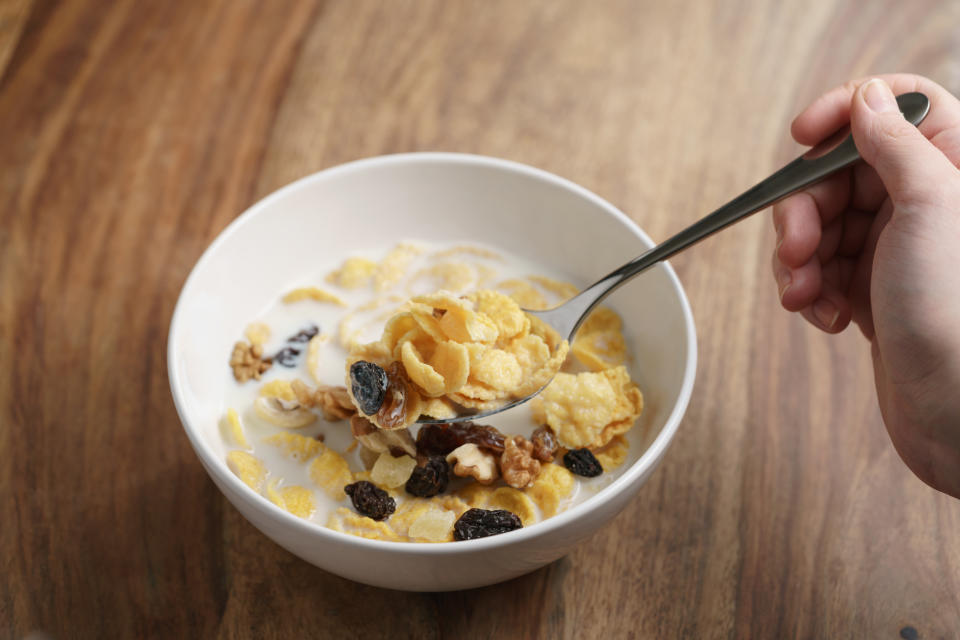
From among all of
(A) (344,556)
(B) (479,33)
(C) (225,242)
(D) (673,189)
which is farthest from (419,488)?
(B) (479,33)

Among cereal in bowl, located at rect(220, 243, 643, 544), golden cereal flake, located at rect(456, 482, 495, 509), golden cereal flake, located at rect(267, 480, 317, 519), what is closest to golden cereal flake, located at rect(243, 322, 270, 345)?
cereal in bowl, located at rect(220, 243, 643, 544)

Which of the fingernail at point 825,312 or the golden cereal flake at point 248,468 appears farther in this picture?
the fingernail at point 825,312

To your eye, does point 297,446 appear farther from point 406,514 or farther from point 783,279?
point 783,279

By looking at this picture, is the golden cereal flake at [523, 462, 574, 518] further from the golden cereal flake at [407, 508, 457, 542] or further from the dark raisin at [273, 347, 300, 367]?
the dark raisin at [273, 347, 300, 367]

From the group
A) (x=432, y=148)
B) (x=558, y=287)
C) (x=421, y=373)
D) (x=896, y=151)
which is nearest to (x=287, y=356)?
(x=421, y=373)

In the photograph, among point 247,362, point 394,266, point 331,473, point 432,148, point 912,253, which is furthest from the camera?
point 432,148

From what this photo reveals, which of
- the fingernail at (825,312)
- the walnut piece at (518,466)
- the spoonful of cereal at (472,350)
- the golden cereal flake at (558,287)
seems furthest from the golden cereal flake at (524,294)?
the fingernail at (825,312)

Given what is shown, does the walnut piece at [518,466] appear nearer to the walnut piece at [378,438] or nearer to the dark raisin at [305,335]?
the walnut piece at [378,438]

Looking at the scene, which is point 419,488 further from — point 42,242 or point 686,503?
point 42,242
